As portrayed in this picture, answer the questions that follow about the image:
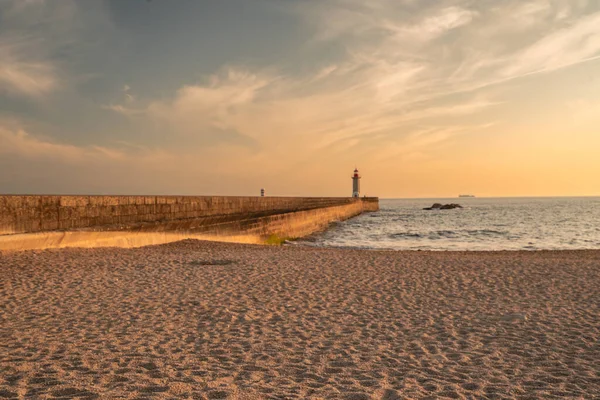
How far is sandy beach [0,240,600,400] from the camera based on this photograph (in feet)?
12.5

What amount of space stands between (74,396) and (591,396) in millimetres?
4060

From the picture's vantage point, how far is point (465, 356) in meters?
4.60

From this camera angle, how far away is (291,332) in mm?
5348

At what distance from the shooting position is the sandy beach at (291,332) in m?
3.80

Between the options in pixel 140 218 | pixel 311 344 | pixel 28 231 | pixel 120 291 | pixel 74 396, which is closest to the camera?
pixel 74 396

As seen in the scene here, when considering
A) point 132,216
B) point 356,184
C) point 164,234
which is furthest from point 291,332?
point 356,184

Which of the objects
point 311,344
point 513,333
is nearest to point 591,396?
point 513,333

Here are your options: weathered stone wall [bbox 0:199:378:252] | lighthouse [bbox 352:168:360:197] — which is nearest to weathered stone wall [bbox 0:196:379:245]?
weathered stone wall [bbox 0:199:378:252]

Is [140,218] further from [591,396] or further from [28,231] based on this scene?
[591,396]

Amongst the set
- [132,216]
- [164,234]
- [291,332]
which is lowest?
[291,332]

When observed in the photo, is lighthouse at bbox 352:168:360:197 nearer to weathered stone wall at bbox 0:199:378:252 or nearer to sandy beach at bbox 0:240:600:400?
weathered stone wall at bbox 0:199:378:252

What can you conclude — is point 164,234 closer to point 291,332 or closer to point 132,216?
point 132,216

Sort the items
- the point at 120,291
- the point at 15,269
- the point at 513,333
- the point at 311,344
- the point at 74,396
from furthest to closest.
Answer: the point at 15,269
the point at 120,291
the point at 513,333
the point at 311,344
the point at 74,396

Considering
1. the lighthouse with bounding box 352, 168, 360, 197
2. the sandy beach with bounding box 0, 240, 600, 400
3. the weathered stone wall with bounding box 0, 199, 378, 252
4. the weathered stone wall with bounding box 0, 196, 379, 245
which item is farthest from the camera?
the lighthouse with bounding box 352, 168, 360, 197
